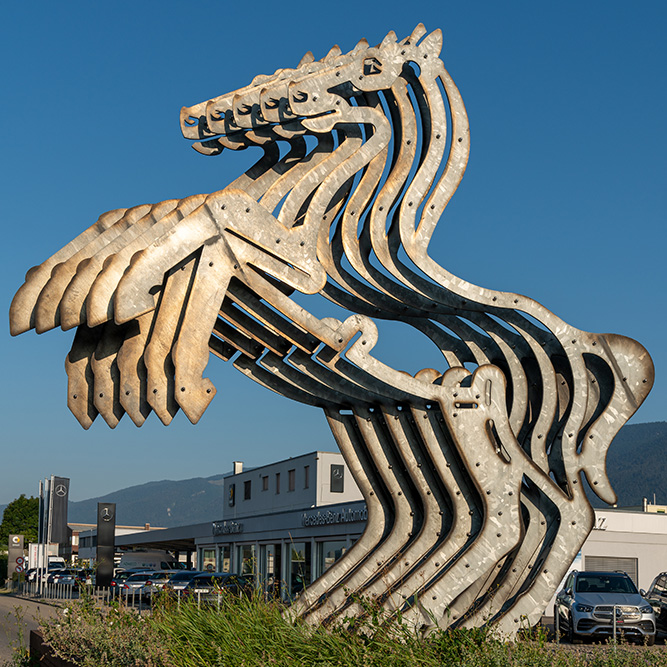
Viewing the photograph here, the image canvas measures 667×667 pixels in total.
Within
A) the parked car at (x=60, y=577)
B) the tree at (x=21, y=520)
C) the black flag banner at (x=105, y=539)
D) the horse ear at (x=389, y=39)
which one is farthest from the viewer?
the tree at (x=21, y=520)

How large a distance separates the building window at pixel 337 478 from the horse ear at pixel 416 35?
3870 cm

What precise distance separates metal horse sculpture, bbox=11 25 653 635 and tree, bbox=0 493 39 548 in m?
87.1

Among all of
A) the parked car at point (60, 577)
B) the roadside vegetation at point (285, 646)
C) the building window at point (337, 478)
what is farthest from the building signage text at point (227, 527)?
the roadside vegetation at point (285, 646)

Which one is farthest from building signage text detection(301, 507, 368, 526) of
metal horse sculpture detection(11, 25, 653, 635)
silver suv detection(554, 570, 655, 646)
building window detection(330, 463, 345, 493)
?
metal horse sculpture detection(11, 25, 653, 635)

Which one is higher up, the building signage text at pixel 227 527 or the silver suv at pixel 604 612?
the building signage text at pixel 227 527

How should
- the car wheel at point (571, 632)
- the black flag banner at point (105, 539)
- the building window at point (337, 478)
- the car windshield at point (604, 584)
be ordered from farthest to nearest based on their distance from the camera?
1. the building window at point (337, 478)
2. the black flag banner at point (105, 539)
3. the car windshield at point (604, 584)
4. the car wheel at point (571, 632)

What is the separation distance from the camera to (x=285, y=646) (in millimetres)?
8727

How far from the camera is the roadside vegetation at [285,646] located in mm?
7910

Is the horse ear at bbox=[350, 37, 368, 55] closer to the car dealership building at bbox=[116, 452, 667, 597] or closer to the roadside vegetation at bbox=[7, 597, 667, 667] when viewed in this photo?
the roadside vegetation at bbox=[7, 597, 667, 667]

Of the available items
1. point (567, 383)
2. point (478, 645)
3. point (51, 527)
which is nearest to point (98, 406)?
point (478, 645)

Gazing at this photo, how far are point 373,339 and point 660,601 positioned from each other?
1451 cm

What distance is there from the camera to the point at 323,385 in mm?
10719

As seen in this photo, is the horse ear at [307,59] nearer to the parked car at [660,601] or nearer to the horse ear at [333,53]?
the horse ear at [333,53]

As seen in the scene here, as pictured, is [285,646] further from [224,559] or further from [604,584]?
[224,559]
